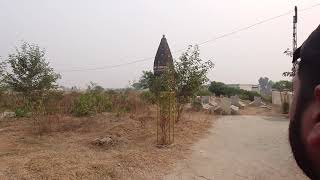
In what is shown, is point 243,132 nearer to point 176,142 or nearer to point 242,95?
point 176,142

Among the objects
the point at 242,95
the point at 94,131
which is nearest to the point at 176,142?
the point at 94,131

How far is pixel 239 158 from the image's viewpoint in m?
8.62

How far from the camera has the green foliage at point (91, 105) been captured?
14.5 metres

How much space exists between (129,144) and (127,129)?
1.73m

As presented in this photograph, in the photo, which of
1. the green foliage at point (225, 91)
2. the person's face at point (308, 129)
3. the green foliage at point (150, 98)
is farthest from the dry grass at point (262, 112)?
the person's face at point (308, 129)

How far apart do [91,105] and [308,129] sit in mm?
14430

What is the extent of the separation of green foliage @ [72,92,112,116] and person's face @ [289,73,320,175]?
14.0m

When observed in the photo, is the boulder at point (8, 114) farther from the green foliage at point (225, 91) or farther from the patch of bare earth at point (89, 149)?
the green foliage at point (225, 91)

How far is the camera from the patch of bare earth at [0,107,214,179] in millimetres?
7098

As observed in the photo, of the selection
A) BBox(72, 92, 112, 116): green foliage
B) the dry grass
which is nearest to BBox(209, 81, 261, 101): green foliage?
the dry grass

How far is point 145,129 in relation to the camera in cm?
A: 1145

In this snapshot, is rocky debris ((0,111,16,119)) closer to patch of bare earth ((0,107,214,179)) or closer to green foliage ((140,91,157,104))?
patch of bare earth ((0,107,214,179))

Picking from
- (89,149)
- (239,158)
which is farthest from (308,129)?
(89,149)

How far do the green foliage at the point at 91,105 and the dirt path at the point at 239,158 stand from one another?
4549 millimetres
